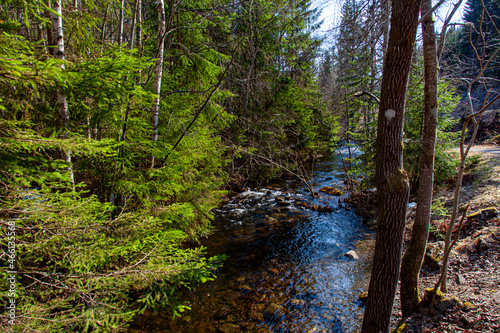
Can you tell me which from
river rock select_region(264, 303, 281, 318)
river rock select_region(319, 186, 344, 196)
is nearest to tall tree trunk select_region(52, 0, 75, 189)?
river rock select_region(264, 303, 281, 318)

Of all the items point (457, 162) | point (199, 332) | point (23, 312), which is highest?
point (457, 162)

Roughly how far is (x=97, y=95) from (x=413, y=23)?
3547 mm

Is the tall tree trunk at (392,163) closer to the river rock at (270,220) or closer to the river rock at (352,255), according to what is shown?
the river rock at (352,255)

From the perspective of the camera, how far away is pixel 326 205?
404 inches

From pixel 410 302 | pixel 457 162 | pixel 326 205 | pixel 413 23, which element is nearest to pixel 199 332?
pixel 410 302

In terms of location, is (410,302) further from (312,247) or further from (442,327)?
(312,247)

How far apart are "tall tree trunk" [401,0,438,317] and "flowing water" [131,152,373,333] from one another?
1273 millimetres

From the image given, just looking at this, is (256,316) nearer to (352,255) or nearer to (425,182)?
(352,255)

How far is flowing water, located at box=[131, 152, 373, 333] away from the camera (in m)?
4.45

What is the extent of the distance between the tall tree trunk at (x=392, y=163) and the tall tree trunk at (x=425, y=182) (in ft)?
3.24

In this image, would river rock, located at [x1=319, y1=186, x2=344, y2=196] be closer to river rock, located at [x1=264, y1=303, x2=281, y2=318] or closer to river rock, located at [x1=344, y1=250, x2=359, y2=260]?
river rock, located at [x1=344, y1=250, x2=359, y2=260]

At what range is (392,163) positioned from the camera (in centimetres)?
269

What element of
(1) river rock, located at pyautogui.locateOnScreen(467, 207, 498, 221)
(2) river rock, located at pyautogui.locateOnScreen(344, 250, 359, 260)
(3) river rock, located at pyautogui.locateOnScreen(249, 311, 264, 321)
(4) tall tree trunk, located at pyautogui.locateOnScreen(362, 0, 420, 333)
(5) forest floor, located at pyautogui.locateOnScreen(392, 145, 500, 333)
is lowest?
(3) river rock, located at pyautogui.locateOnScreen(249, 311, 264, 321)

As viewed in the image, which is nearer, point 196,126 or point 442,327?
point 442,327
